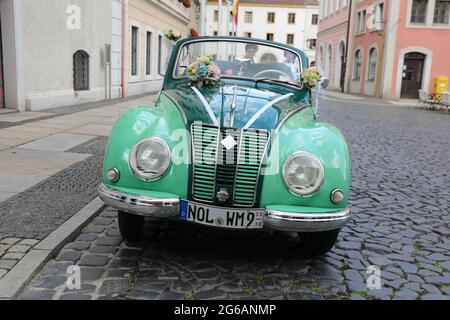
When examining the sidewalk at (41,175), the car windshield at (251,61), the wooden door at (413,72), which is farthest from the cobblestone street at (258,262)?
the wooden door at (413,72)

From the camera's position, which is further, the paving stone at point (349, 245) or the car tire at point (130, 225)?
the paving stone at point (349, 245)

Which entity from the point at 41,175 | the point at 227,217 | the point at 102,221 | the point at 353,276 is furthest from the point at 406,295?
the point at 41,175

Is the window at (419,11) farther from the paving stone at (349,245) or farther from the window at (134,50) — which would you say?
the paving stone at (349,245)

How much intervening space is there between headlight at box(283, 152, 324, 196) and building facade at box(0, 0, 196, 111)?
11.2ft

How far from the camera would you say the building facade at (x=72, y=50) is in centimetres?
1034

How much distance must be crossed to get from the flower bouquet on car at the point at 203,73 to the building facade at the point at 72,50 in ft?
6.13

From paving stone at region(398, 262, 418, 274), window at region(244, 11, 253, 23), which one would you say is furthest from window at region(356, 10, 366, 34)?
window at region(244, 11, 253, 23)

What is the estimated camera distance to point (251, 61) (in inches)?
201

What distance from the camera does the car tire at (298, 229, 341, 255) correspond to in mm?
3512

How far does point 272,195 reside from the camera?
3.14 metres

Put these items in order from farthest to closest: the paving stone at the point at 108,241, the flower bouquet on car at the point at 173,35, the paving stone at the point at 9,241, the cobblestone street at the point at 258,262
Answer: the flower bouquet on car at the point at 173,35, the paving stone at the point at 108,241, the paving stone at the point at 9,241, the cobblestone street at the point at 258,262

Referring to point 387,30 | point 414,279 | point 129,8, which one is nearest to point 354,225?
point 414,279

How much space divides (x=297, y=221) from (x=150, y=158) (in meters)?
1.07
